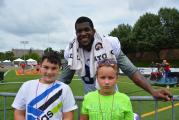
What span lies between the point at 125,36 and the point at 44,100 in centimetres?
7535

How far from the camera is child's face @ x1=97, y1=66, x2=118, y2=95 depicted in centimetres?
372

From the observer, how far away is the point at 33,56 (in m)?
139

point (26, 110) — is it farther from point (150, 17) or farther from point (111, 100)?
point (150, 17)

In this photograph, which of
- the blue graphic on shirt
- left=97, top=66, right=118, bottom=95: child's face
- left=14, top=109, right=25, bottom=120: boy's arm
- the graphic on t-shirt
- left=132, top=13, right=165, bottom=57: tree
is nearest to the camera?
left=97, top=66, right=118, bottom=95: child's face

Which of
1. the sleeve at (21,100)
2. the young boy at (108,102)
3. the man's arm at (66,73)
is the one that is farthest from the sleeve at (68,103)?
the man's arm at (66,73)

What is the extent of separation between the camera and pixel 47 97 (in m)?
4.07

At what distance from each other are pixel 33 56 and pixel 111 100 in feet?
448

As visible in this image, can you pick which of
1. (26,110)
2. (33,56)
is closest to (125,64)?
(26,110)

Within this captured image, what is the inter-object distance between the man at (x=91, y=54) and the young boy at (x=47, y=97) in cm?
41

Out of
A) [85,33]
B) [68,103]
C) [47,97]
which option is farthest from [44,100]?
[85,33]

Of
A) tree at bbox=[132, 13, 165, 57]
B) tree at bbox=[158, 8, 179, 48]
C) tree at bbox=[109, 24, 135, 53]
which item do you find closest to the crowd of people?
tree at bbox=[158, 8, 179, 48]

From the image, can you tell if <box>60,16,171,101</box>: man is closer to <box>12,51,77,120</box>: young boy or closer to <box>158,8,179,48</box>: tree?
<box>12,51,77,120</box>: young boy

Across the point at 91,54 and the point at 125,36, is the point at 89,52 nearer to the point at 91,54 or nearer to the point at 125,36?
the point at 91,54

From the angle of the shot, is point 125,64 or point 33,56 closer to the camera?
point 125,64
